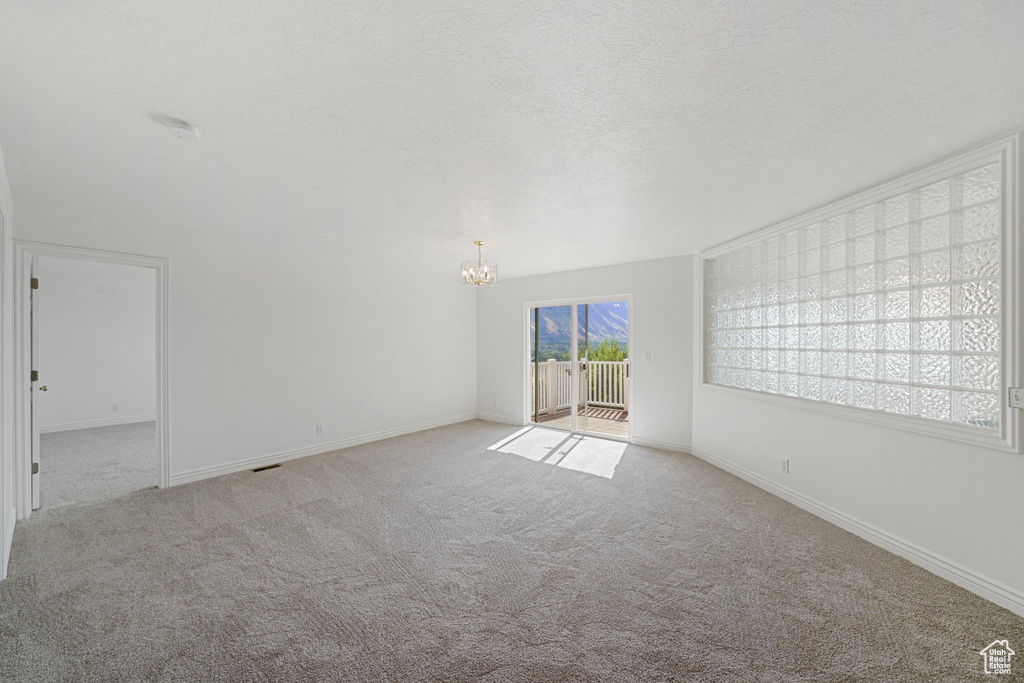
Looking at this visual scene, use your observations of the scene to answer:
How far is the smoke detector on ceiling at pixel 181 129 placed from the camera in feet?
6.37

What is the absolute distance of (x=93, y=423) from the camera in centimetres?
632

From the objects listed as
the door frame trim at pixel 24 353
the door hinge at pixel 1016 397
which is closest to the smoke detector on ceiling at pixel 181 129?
the door frame trim at pixel 24 353

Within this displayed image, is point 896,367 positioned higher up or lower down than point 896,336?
lower down

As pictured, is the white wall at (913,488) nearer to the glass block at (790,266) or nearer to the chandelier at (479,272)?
the glass block at (790,266)

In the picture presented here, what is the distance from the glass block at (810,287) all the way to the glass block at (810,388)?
2.26 ft

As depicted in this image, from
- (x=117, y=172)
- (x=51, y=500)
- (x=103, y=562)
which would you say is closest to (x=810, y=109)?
(x=117, y=172)

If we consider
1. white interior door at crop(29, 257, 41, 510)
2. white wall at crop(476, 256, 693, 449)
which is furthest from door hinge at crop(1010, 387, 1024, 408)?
white interior door at crop(29, 257, 41, 510)

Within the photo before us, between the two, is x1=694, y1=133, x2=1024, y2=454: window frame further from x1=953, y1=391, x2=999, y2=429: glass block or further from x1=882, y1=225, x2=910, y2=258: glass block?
x1=882, y1=225, x2=910, y2=258: glass block

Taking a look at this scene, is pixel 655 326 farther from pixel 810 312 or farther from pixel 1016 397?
pixel 1016 397

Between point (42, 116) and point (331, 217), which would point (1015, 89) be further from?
point (42, 116)

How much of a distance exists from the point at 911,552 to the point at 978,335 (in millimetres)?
1363

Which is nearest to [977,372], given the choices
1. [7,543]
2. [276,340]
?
[276,340]

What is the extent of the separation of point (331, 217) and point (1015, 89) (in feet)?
→ 13.3

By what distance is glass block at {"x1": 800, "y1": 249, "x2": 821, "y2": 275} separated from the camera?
10.9 feet
